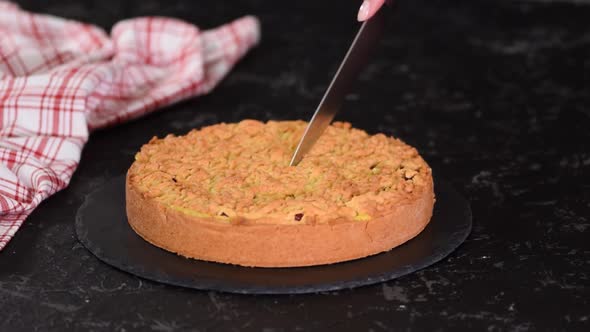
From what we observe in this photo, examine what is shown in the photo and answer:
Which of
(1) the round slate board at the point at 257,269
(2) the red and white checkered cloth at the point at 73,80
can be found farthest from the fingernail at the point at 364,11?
(2) the red and white checkered cloth at the point at 73,80

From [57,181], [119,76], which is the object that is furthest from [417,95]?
[57,181]

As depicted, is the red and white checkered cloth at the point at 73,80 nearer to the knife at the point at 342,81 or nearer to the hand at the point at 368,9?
the knife at the point at 342,81

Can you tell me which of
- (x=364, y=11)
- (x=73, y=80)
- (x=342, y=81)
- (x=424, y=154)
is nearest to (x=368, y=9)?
(x=364, y=11)

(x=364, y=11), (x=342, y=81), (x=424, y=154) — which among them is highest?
(x=364, y=11)

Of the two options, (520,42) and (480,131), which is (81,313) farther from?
(520,42)

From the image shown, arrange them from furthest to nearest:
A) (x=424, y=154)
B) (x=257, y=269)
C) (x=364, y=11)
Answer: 1. (x=424, y=154)
2. (x=364, y=11)
3. (x=257, y=269)

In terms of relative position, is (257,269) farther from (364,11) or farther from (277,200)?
(364,11)
